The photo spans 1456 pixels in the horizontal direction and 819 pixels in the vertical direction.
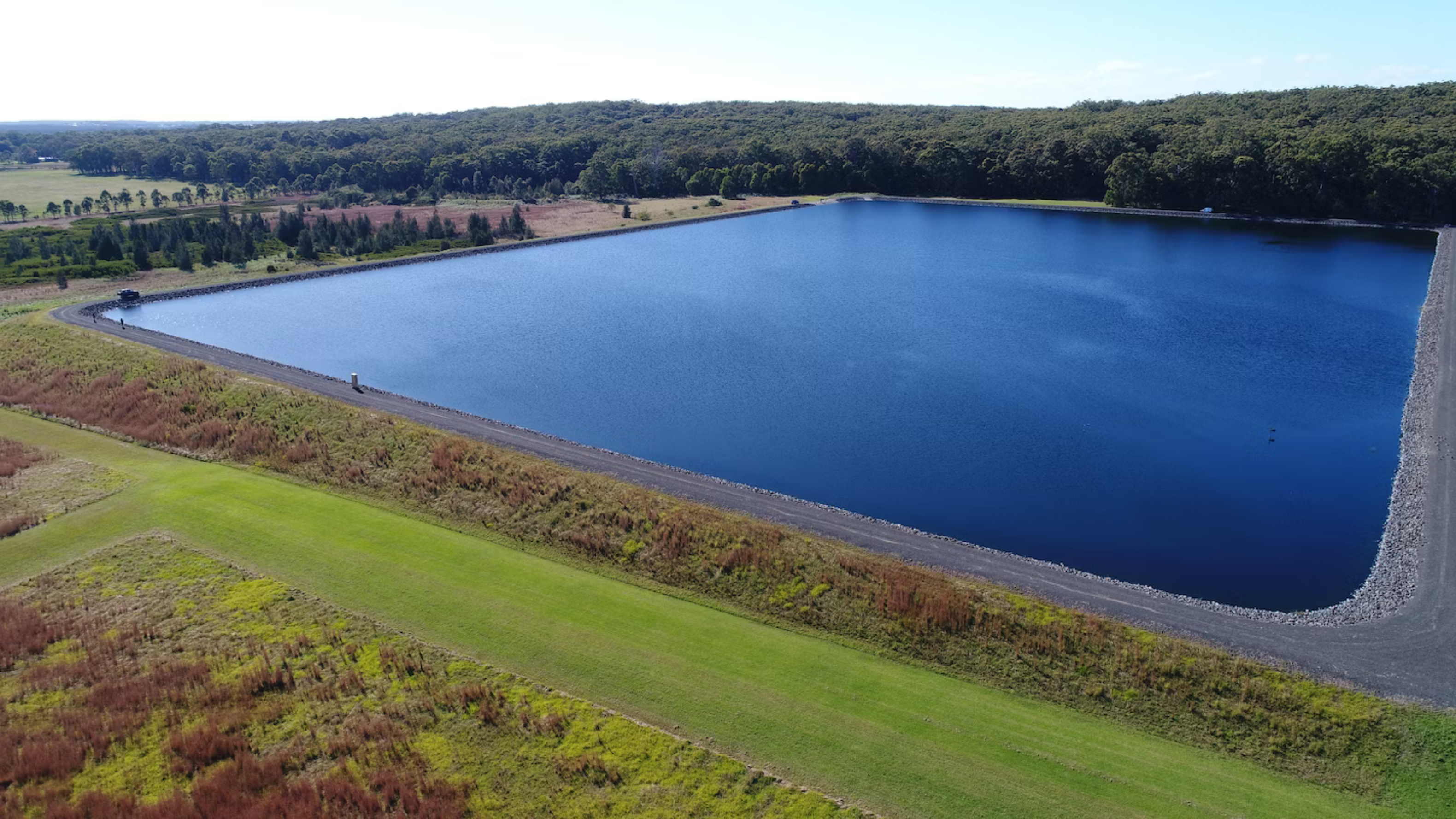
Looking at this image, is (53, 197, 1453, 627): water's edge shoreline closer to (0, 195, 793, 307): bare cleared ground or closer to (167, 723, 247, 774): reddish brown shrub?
(0, 195, 793, 307): bare cleared ground

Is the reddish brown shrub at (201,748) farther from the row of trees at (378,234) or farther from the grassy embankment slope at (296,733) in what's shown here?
the row of trees at (378,234)

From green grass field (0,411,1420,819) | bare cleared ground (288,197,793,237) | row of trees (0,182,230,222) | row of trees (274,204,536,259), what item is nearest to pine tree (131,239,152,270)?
row of trees (274,204,536,259)

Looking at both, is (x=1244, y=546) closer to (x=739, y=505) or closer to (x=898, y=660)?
(x=898, y=660)

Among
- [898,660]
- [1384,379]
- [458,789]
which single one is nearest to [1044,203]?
[1384,379]

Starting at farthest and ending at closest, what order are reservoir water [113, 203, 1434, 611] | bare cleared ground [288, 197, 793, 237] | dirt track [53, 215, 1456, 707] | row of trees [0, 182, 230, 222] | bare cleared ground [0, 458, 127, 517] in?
row of trees [0, 182, 230, 222]
bare cleared ground [288, 197, 793, 237]
reservoir water [113, 203, 1434, 611]
bare cleared ground [0, 458, 127, 517]
dirt track [53, 215, 1456, 707]

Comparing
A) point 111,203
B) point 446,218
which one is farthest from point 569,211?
point 111,203

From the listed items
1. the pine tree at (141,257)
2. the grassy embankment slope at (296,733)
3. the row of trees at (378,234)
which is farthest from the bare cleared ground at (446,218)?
the grassy embankment slope at (296,733)
